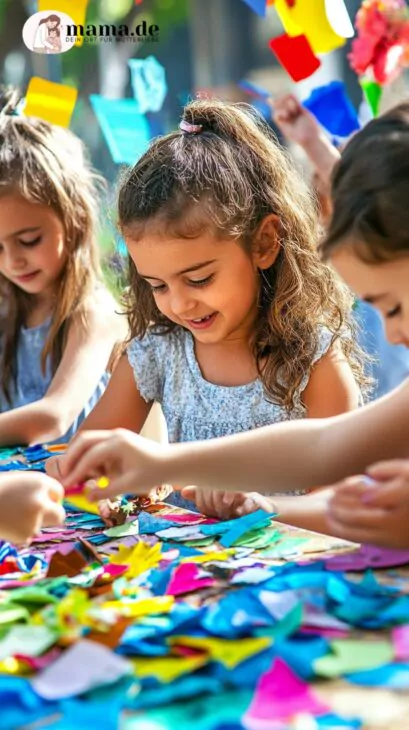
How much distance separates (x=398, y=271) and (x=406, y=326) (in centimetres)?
6

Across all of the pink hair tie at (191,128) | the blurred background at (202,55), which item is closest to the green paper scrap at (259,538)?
the pink hair tie at (191,128)

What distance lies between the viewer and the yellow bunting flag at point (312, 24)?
1.66m

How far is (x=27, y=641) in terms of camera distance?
0.72 metres

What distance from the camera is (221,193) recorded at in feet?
4.38

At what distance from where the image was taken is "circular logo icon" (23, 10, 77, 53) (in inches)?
73.9

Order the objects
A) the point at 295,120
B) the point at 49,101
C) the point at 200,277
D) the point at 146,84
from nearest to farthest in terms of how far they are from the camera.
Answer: the point at 200,277 → the point at 49,101 → the point at 146,84 → the point at 295,120

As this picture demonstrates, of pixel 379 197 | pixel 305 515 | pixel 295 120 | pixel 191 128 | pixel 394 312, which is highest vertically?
pixel 295 120

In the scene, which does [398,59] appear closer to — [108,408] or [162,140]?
[162,140]

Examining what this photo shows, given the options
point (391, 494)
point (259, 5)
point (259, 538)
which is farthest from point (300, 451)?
point (259, 5)

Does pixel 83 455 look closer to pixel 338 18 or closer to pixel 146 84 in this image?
pixel 338 18

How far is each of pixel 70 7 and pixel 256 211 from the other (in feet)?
2.37

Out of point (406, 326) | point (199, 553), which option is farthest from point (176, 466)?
point (406, 326)

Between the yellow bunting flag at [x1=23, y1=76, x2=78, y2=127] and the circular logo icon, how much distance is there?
0.26 ft

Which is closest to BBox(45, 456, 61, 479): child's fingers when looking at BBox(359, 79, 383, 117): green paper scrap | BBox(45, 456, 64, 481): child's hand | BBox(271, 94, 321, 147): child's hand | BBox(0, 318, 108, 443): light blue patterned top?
BBox(45, 456, 64, 481): child's hand
